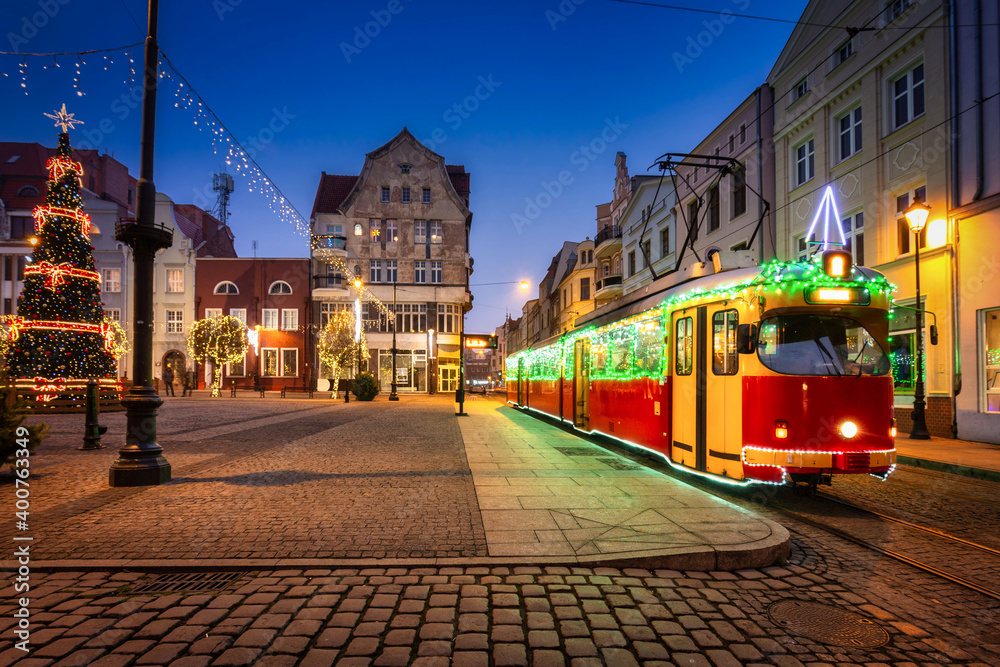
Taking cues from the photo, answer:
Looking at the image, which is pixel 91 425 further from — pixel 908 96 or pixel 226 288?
pixel 226 288

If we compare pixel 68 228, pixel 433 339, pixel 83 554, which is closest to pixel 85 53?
pixel 83 554

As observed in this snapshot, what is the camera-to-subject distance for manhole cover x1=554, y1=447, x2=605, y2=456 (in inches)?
430

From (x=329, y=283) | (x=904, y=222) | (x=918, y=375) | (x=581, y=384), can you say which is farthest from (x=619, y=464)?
(x=329, y=283)

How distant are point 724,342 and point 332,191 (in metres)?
50.0

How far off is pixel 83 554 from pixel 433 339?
44.2 meters

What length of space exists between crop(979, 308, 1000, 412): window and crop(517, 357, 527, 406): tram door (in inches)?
612

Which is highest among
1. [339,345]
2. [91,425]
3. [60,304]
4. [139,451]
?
[60,304]

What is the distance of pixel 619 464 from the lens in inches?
379

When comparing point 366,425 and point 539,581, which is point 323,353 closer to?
point 366,425

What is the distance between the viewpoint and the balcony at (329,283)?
155 feet

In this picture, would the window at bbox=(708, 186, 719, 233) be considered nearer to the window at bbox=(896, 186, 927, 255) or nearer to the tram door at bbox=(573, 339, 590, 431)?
the window at bbox=(896, 186, 927, 255)

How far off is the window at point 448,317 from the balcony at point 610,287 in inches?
596

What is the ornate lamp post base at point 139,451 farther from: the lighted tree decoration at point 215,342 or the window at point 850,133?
the lighted tree decoration at point 215,342

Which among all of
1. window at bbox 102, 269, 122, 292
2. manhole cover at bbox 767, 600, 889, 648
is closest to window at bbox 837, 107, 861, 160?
manhole cover at bbox 767, 600, 889, 648
